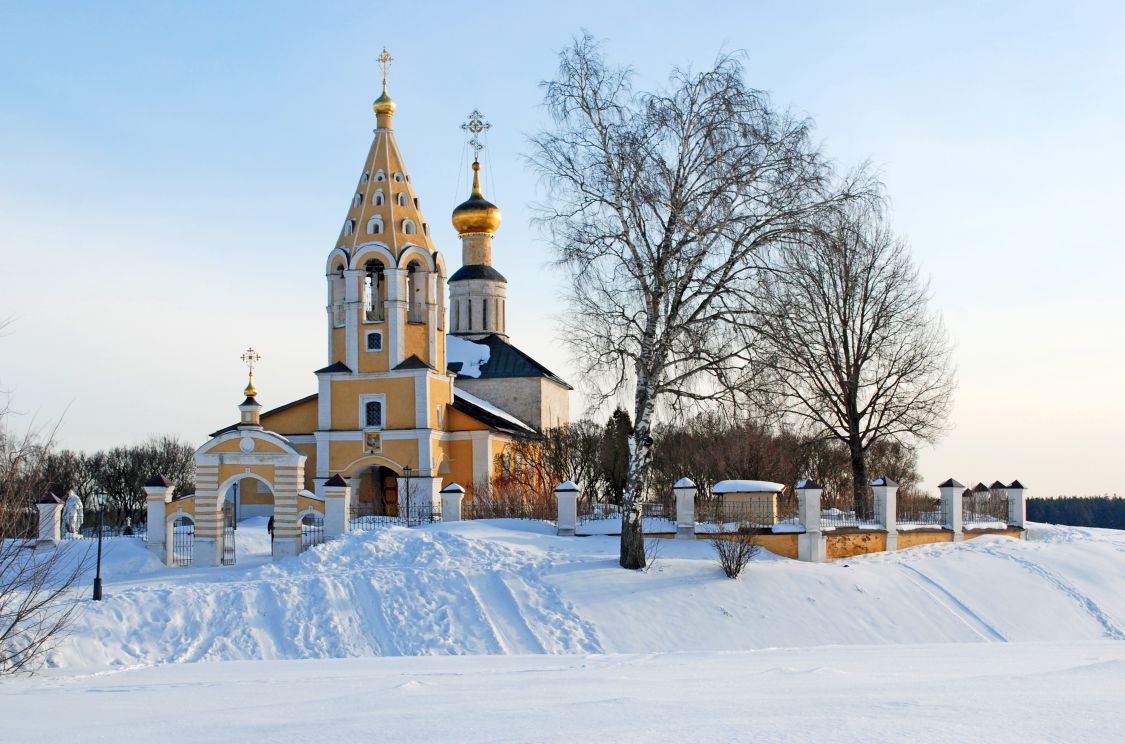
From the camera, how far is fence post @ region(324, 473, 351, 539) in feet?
75.0

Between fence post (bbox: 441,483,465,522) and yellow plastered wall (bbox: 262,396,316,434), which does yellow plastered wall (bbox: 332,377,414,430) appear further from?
fence post (bbox: 441,483,465,522)

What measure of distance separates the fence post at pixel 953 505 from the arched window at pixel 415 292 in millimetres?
17828

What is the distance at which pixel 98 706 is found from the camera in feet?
28.0

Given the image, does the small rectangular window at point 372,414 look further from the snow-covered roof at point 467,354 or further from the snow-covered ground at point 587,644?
the snow-covered roof at point 467,354

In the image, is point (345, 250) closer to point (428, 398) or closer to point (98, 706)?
point (428, 398)

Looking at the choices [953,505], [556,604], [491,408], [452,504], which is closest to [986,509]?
[953,505]

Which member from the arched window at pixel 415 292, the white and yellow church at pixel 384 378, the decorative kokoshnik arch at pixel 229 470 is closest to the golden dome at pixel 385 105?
the white and yellow church at pixel 384 378

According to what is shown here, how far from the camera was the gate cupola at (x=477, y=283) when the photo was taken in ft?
158

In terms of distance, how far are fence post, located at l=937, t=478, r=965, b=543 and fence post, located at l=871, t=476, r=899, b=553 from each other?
2.02m

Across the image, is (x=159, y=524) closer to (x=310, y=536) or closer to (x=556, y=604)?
(x=310, y=536)

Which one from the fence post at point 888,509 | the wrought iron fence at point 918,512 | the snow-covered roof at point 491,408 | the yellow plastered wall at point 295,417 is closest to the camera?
the fence post at point 888,509

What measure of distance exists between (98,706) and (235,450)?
16.4 meters

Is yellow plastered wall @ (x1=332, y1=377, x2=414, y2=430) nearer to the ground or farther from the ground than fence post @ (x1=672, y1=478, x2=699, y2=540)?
farther from the ground

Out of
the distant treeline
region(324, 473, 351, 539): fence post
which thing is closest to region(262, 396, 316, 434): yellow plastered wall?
region(324, 473, 351, 539): fence post
